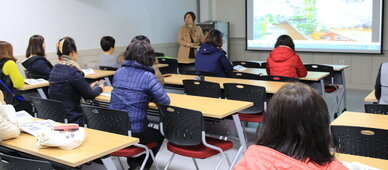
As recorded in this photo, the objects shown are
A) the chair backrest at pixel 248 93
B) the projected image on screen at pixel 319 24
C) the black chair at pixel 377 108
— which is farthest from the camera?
the projected image on screen at pixel 319 24

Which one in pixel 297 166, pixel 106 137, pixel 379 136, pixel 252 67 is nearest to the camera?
pixel 297 166

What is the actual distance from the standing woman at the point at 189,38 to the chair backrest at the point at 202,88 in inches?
160

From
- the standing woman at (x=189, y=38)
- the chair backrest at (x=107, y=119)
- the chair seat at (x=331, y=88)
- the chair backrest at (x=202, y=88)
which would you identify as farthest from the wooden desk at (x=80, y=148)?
the standing woman at (x=189, y=38)

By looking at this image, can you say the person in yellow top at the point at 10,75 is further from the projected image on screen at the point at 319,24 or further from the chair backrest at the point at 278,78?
the projected image on screen at the point at 319,24

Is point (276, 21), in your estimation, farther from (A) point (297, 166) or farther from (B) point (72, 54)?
(A) point (297, 166)

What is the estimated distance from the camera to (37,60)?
510 cm

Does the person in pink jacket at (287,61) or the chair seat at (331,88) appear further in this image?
the chair seat at (331,88)

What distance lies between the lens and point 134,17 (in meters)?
8.13

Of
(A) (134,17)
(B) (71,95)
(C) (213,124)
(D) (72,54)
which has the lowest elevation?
(C) (213,124)

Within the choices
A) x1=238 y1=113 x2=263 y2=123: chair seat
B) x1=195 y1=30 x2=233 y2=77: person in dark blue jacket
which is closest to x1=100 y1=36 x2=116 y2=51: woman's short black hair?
x1=195 y1=30 x2=233 y2=77: person in dark blue jacket

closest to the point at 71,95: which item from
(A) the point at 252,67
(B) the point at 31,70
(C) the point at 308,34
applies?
(B) the point at 31,70

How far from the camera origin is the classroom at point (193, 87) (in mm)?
2025

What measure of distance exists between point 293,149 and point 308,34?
288 inches

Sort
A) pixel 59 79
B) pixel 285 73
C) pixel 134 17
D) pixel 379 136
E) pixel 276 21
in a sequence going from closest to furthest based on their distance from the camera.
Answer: pixel 379 136
pixel 59 79
pixel 285 73
pixel 134 17
pixel 276 21
